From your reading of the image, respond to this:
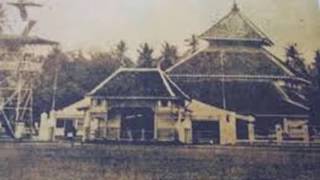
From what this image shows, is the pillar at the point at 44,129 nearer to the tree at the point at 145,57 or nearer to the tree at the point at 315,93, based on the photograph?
the tree at the point at 145,57

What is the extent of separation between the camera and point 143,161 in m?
3.40

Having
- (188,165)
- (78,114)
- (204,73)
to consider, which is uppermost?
(204,73)

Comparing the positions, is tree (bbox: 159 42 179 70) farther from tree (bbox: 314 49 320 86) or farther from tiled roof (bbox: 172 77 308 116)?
tree (bbox: 314 49 320 86)

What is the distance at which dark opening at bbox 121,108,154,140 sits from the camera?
3473 mm

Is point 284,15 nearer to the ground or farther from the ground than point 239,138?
farther from the ground

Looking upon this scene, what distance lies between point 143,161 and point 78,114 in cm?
42

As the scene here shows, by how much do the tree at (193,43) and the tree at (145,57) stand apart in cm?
22

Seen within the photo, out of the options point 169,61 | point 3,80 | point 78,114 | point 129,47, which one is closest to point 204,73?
point 169,61

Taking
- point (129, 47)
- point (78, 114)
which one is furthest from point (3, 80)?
point (129, 47)

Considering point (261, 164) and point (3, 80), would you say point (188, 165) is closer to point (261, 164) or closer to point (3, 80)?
point (261, 164)

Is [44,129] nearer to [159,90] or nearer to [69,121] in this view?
[69,121]

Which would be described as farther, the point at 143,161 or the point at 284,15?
the point at 284,15

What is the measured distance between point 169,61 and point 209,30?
0.29m

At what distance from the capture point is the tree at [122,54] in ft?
11.6
